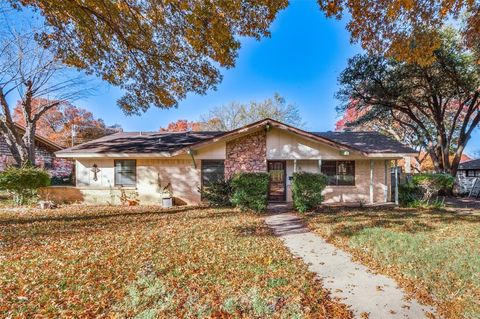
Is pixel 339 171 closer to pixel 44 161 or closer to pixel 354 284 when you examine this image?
pixel 354 284

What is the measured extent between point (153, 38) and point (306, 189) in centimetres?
773

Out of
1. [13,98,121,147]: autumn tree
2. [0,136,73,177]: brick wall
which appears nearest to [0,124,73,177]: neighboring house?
[0,136,73,177]: brick wall

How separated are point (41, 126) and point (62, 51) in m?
26.5

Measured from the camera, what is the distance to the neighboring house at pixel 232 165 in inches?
505

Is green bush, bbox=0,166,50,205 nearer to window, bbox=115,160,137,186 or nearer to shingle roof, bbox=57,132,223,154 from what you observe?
shingle roof, bbox=57,132,223,154

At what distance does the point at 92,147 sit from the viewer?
14.1 m

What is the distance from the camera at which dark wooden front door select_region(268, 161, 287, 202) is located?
44.7ft

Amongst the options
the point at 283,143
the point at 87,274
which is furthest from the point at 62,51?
the point at 283,143

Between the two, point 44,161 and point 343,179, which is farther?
point 44,161

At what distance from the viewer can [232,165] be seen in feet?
42.3

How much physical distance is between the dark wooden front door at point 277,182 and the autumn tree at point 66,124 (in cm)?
2343

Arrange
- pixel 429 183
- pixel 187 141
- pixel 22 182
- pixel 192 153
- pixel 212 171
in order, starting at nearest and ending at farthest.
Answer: pixel 22 182, pixel 192 153, pixel 429 183, pixel 212 171, pixel 187 141

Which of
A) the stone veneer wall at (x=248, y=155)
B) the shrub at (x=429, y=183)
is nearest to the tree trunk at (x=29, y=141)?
the stone veneer wall at (x=248, y=155)

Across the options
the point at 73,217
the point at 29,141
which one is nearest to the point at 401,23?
the point at 73,217
